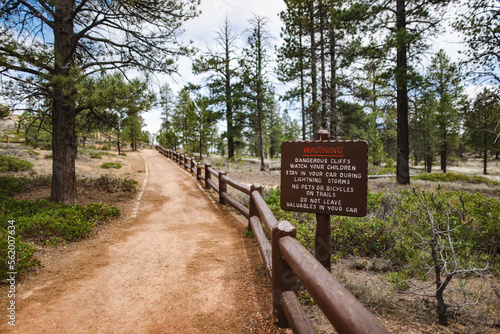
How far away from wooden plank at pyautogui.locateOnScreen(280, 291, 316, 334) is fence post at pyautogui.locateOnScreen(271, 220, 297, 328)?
0.33 ft

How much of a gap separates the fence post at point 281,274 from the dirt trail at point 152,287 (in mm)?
176

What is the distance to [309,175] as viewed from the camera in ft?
10.6

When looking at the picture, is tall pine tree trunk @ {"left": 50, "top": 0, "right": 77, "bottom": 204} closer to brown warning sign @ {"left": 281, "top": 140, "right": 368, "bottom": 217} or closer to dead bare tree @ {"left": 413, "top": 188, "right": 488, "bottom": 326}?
brown warning sign @ {"left": 281, "top": 140, "right": 368, "bottom": 217}

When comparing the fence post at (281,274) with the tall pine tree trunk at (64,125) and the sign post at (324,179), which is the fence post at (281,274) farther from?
the tall pine tree trunk at (64,125)

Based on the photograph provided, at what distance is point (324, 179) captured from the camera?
3.13 m

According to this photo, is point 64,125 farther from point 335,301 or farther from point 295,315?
point 335,301

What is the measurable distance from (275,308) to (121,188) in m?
9.72

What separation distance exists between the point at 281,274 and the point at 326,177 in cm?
129

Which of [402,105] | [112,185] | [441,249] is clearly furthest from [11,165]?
[402,105]

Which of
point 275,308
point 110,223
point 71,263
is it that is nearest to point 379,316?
point 275,308

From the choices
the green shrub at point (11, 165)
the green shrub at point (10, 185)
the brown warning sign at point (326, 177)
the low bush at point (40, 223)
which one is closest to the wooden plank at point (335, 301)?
the brown warning sign at point (326, 177)

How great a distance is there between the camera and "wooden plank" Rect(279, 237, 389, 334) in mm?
1234

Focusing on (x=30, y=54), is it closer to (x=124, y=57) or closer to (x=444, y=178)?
(x=124, y=57)

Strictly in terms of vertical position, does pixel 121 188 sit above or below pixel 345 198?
below
